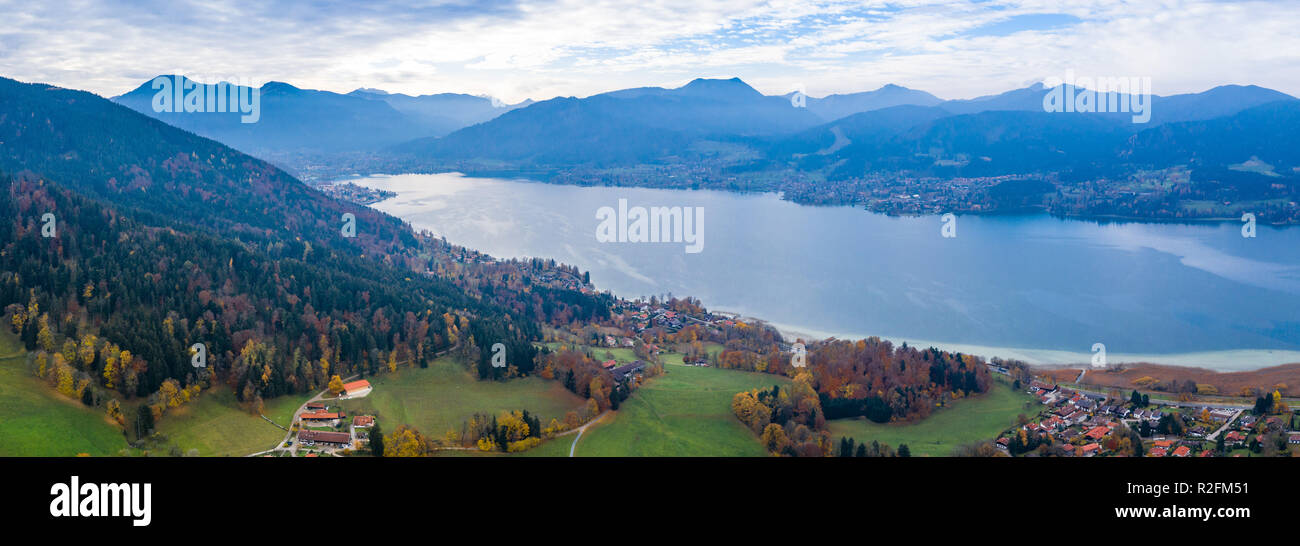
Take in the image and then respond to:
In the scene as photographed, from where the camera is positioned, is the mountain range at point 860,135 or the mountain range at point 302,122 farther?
the mountain range at point 302,122

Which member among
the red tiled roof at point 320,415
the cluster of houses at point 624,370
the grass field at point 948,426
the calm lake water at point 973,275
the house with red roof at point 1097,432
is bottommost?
the grass field at point 948,426

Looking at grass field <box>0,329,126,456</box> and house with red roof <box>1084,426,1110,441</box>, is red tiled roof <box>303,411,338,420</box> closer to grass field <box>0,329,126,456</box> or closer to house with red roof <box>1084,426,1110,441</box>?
grass field <box>0,329,126,456</box>

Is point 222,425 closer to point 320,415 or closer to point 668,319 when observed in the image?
point 320,415

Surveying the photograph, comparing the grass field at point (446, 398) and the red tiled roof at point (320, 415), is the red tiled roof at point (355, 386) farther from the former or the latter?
the red tiled roof at point (320, 415)

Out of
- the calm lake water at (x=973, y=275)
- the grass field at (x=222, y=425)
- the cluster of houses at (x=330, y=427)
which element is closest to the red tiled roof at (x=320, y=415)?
the cluster of houses at (x=330, y=427)

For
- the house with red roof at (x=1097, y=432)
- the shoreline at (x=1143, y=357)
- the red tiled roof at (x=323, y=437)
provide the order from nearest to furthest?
the red tiled roof at (x=323, y=437) < the house with red roof at (x=1097, y=432) < the shoreline at (x=1143, y=357)

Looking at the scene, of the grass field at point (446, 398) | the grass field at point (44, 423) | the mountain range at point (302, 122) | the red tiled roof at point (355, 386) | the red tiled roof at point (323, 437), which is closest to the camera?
the grass field at point (44, 423)

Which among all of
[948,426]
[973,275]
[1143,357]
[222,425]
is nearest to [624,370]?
[948,426]
